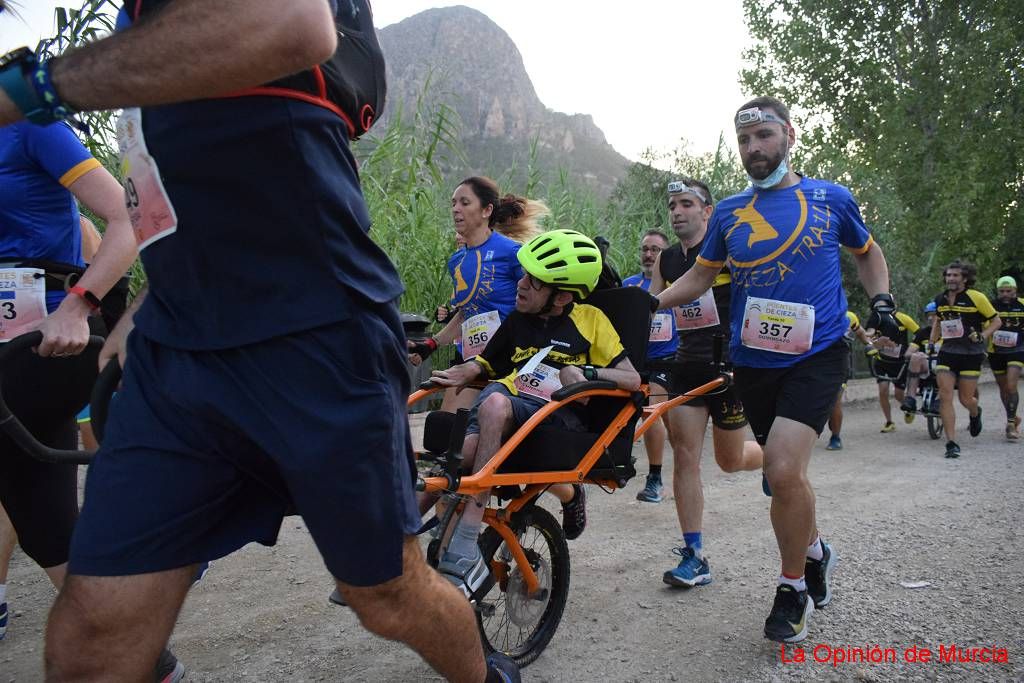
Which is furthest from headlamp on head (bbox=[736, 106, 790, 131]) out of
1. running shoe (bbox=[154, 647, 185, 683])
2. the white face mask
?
running shoe (bbox=[154, 647, 185, 683])

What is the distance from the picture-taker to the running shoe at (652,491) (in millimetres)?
6561

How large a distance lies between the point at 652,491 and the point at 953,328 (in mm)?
5792

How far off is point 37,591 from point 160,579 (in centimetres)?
332

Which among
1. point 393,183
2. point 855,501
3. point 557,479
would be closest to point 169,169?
point 557,479

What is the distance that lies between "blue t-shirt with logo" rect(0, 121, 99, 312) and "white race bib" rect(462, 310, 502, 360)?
2.60 meters

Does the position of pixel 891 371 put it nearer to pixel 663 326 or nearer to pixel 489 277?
pixel 663 326

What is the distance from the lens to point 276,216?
1676 mm

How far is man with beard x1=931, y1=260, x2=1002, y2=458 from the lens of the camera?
33.7 feet

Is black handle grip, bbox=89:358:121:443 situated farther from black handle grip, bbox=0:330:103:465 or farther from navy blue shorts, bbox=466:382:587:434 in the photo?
navy blue shorts, bbox=466:382:587:434

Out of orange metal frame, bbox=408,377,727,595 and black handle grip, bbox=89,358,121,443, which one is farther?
orange metal frame, bbox=408,377,727,595

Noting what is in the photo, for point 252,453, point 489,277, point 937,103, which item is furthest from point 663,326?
point 937,103

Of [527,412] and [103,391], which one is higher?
[103,391]

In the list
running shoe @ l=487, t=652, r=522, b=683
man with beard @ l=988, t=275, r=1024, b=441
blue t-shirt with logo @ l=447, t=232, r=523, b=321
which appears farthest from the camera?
man with beard @ l=988, t=275, r=1024, b=441

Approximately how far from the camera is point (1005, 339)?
38.3 ft
